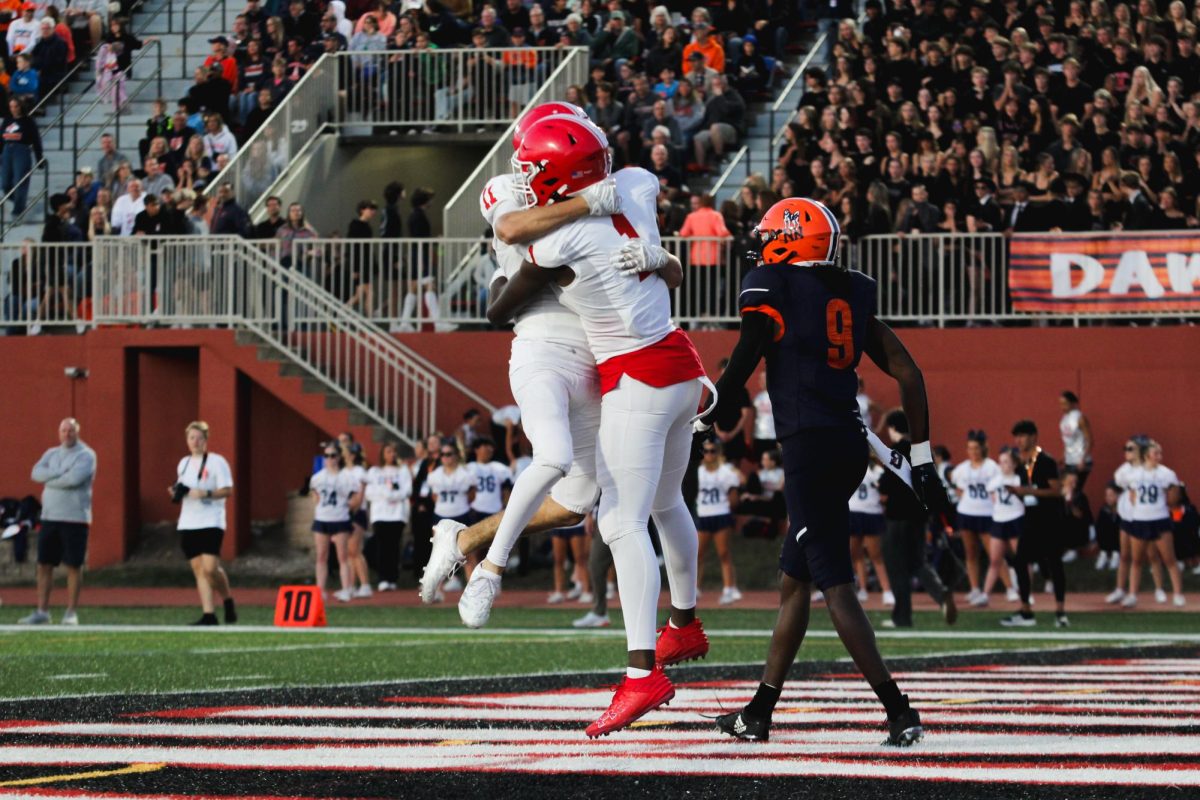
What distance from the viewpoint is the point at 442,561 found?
24.6 ft

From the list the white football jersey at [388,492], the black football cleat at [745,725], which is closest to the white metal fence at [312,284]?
the white football jersey at [388,492]

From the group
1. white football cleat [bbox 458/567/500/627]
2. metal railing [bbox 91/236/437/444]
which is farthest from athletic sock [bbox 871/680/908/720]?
metal railing [bbox 91/236/437/444]

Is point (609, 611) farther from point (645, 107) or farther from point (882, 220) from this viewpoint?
point (645, 107)

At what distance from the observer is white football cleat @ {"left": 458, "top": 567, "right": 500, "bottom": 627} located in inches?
284

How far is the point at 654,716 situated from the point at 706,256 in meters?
14.9

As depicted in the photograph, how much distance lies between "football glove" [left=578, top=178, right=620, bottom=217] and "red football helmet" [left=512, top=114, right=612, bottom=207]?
0.07 metres

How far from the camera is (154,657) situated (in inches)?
515

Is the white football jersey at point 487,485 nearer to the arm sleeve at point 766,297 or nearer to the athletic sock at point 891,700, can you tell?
the arm sleeve at point 766,297

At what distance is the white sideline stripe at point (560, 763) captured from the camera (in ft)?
20.3

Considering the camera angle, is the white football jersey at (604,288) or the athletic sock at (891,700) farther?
the white football jersey at (604,288)

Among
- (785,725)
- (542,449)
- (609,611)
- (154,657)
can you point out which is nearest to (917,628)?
(609,611)

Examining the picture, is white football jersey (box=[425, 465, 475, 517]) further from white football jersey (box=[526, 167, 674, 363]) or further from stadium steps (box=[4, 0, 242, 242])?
white football jersey (box=[526, 167, 674, 363])

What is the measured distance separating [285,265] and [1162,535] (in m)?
11.0

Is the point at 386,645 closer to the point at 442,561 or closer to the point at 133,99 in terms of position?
the point at 442,561
